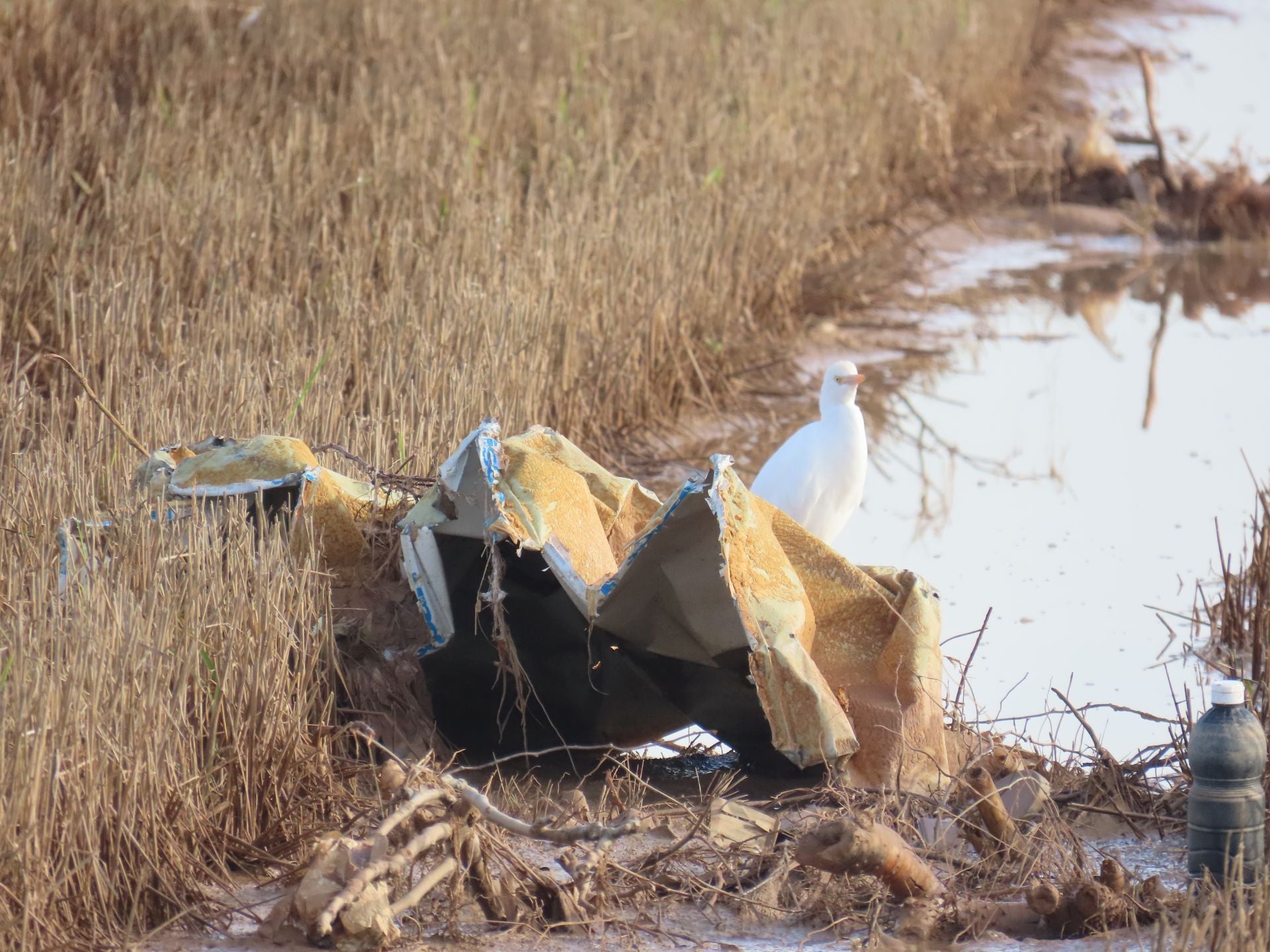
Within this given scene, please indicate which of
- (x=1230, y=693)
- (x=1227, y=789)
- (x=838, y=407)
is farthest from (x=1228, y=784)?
(x=838, y=407)

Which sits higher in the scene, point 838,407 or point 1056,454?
A: point 838,407

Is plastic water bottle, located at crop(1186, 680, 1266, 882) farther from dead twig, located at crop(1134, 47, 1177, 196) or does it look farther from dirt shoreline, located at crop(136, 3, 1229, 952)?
dead twig, located at crop(1134, 47, 1177, 196)

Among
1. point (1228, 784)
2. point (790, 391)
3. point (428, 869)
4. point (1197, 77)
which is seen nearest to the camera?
point (428, 869)

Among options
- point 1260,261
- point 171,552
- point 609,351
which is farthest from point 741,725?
point 1260,261

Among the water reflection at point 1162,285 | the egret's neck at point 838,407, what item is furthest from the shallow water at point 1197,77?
the egret's neck at point 838,407

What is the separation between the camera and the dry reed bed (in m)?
2.59

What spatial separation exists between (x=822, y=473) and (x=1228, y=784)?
1.89 metres

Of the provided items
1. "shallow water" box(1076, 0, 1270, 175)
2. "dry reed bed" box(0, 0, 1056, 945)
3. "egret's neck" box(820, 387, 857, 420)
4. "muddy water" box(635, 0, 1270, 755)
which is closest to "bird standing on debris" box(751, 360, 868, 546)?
"egret's neck" box(820, 387, 857, 420)

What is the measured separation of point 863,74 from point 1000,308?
6.53 feet

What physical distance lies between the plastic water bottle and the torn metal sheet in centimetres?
56

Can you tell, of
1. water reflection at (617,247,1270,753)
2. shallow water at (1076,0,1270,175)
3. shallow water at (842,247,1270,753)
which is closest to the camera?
shallow water at (842,247,1270,753)

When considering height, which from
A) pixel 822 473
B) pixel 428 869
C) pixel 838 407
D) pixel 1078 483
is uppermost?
pixel 838 407

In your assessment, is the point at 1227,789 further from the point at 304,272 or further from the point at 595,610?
the point at 304,272

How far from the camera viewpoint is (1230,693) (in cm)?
278
